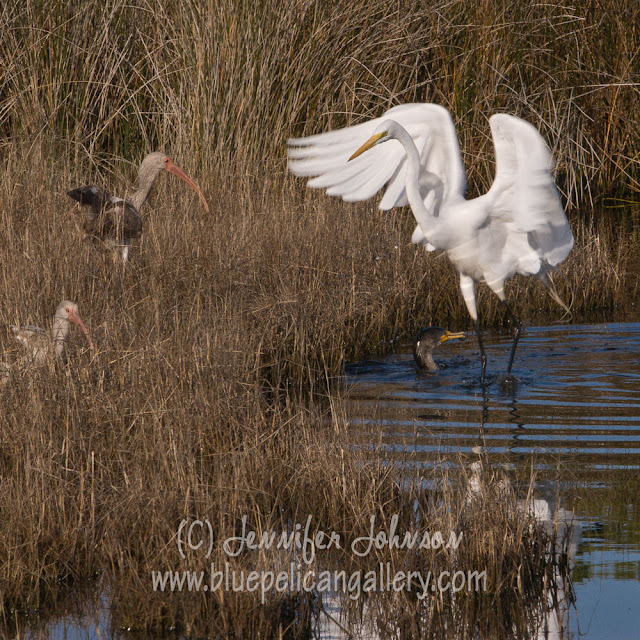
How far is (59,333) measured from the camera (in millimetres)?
5250

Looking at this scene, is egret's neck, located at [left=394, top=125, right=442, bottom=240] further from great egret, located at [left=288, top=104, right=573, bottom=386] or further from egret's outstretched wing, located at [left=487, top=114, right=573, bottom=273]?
egret's outstretched wing, located at [left=487, top=114, right=573, bottom=273]

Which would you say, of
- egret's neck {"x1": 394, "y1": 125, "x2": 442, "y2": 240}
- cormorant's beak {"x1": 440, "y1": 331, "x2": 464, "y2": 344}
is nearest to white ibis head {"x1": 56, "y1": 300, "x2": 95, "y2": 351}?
egret's neck {"x1": 394, "y1": 125, "x2": 442, "y2": 240}

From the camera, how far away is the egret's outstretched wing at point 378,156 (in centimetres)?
672

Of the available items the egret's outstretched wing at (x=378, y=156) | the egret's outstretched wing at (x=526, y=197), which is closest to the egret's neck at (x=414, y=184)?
the egret's outstretched wing at (x=378, y=156)

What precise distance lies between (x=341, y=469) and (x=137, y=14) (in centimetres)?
750

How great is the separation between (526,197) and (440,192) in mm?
933

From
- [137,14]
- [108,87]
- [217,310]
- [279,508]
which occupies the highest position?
[137,14]

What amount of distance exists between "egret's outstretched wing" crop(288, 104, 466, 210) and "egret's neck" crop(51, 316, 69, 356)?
6.18ft

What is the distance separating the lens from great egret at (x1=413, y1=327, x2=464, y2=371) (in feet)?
22.7

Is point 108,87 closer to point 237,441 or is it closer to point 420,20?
point 420,20

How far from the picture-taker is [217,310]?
6.11m

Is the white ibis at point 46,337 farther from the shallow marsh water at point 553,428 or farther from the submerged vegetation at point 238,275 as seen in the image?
the shallow marsh water at point 553,428

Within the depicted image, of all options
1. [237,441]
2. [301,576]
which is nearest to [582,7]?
[237,441]

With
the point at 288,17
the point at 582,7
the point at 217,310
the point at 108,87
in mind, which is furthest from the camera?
the point at 582,7
